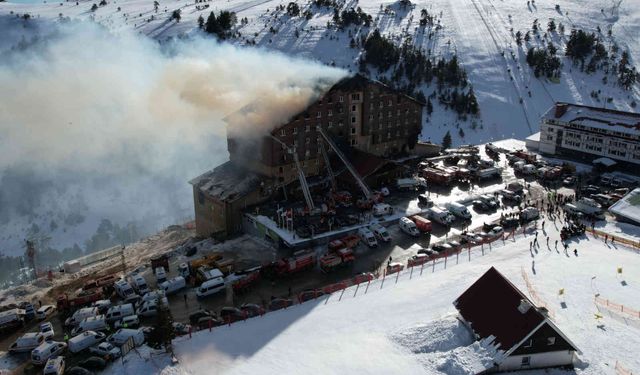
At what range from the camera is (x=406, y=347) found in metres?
28.3

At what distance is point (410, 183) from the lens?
54156mm

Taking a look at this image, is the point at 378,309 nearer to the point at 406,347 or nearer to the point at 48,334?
the point at 406,347

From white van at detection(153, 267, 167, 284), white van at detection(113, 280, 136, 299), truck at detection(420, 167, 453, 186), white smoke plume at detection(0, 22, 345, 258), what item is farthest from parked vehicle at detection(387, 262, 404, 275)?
white smoke plume at detection(0, 22, 345, 258)

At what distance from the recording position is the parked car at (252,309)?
3316cm

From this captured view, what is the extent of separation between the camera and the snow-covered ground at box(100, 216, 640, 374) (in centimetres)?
2702

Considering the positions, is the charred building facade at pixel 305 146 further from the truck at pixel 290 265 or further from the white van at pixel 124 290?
the white van at pixel 124 290

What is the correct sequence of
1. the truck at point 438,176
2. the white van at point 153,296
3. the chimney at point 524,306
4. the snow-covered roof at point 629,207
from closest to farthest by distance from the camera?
the chimney at point 524,306 → the white van at point 153,296 → the snow-covered roof at point 629,207 → the truck at point 438,176

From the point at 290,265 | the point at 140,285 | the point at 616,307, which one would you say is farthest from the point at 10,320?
the point at 616,307

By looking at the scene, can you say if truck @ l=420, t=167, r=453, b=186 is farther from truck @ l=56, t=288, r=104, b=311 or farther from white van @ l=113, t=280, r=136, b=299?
truck @ l=56, t=288, r=104, b=311

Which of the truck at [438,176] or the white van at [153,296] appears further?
the truck at [438,176]

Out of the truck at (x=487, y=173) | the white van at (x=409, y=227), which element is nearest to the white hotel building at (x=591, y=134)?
A: the truck at (x=487, y=173)

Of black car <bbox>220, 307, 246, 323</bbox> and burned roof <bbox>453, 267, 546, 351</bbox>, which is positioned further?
black car <bbox>220, 307, 246, 323</bbox>

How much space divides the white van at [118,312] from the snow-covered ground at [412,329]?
18.6 feet

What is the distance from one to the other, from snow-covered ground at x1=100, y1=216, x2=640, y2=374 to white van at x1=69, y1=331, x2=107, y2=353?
3.86 m
